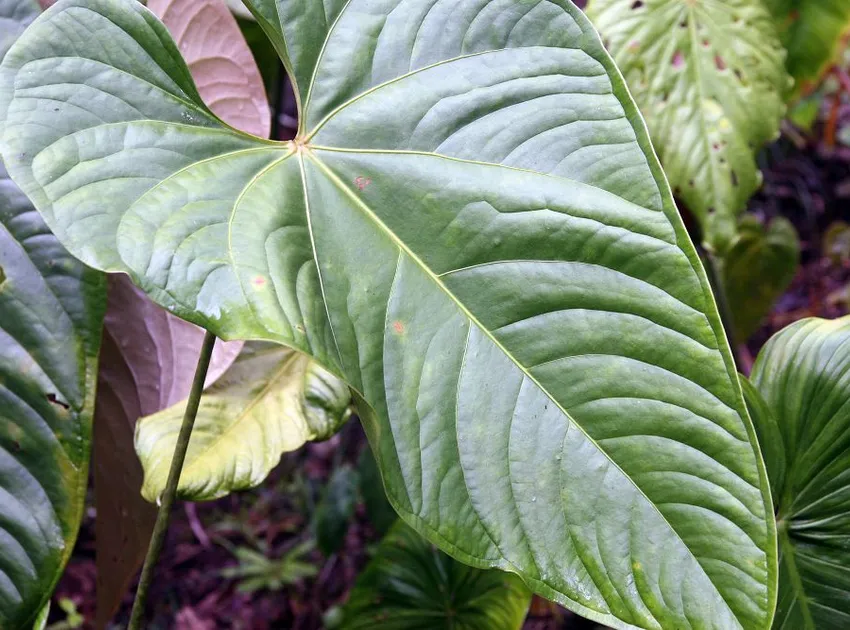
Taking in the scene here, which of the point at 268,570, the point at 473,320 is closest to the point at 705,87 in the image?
the point at 473,320

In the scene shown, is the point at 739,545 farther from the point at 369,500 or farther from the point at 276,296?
the point at 369,500

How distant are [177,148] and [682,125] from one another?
0.72 metres

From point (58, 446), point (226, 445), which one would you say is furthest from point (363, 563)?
point (58, 446)

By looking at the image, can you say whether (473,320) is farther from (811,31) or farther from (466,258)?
(811,31)

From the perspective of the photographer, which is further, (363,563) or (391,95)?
(363,563)

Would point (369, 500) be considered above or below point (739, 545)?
below

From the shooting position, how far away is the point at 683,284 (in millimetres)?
504

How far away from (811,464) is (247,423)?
1.97 feet

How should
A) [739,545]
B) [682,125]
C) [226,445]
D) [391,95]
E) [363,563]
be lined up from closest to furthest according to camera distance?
1. [739,545]
2. [391,95]
3. [226,445]
4. [682,125]
5. [363,563]

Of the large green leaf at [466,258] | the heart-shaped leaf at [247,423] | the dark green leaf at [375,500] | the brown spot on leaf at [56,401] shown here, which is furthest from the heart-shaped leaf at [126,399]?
the dark green leaf at [375,500]

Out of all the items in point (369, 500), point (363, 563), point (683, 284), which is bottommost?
point (363, 563)

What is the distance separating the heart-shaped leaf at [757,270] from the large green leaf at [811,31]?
1.15 feet

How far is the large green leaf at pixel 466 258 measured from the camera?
0.47 m

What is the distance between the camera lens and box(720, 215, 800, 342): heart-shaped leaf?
1.58 meters
